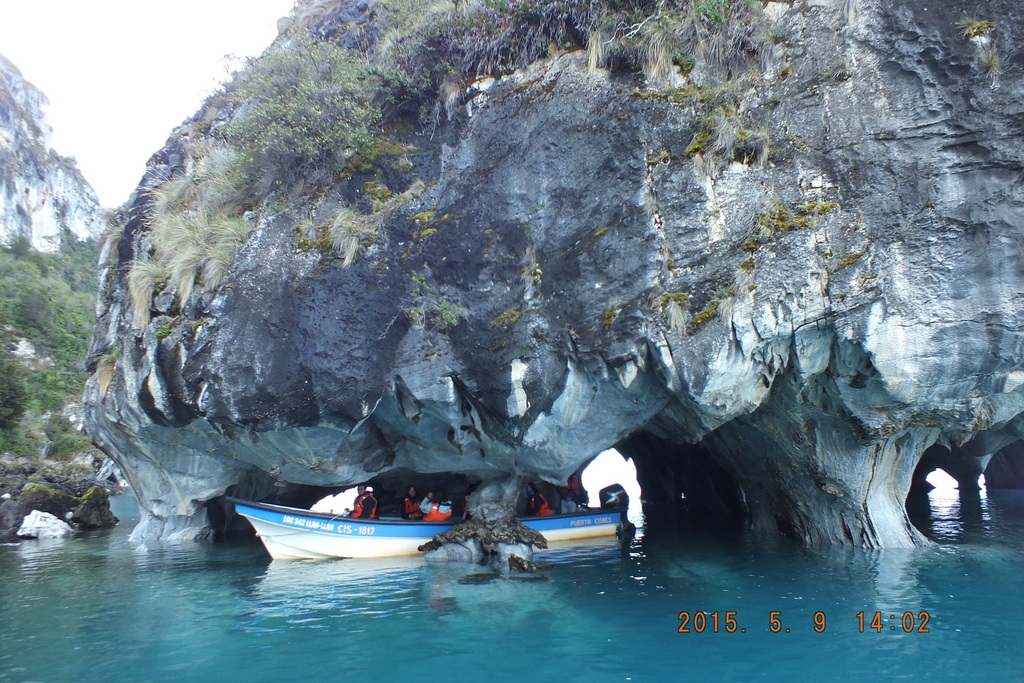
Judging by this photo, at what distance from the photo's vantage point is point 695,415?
456 inches

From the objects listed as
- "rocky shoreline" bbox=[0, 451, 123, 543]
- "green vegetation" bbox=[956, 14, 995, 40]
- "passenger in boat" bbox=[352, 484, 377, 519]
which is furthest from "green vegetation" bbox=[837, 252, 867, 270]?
"rocky shoreline" bbox=[0, 451, 123, 543]

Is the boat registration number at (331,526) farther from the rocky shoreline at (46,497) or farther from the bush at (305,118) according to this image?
the rocky shoreline at (46,497)

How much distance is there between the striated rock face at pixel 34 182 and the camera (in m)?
62.5

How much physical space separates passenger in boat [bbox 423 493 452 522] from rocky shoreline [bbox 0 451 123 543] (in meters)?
13.3

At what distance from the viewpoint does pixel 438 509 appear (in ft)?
53.5

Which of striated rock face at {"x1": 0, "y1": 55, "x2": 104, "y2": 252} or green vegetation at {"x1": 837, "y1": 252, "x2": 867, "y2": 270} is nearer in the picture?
green vegetation at {"x1": 837, "y1": 252, "x2": 867, "y2": 270}

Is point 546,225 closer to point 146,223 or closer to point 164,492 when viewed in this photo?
point 146,223

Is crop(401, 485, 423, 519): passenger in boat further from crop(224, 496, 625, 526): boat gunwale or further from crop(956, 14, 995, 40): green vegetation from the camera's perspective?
crop(956, 14, 995, 40): green vegetation

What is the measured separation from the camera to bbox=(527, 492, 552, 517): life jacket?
17.3 m

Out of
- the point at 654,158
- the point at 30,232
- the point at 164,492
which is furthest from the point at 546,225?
the point at 30,232

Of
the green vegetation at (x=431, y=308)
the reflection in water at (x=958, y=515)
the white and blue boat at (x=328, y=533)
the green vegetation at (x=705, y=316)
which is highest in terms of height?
the green vegetation at (x=431, y=308)

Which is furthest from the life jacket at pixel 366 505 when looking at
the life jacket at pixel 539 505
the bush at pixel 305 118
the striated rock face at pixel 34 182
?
the striated rock face at pixel 34 182

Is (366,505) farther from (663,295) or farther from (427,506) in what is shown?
(663,295)

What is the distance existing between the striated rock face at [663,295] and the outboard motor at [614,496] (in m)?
5.31
